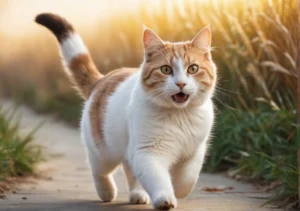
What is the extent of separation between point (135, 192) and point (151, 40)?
1.03 metres

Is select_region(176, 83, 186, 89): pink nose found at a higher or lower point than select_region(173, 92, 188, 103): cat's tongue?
higher

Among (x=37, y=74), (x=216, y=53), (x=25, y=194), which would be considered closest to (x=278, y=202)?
(x=25, y=194)

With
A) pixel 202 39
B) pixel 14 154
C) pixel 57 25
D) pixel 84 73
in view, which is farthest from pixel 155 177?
pixel 14 154

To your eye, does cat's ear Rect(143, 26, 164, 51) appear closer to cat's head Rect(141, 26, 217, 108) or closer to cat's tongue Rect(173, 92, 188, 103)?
cat's head Rect(141, 26, 217, 108)

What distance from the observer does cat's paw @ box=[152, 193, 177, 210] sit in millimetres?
3396

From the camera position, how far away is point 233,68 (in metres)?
6.67

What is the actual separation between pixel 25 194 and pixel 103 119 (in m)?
0.78

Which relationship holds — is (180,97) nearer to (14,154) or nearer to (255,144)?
(255,144)

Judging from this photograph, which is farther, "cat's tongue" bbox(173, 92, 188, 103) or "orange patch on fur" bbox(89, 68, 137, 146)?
"orange patch on fur" bbox(89, 68, 137, 146)

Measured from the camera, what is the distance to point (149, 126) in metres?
3.76

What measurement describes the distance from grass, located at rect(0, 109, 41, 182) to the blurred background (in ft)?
5.11

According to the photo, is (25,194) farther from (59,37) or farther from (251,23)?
(251,23)

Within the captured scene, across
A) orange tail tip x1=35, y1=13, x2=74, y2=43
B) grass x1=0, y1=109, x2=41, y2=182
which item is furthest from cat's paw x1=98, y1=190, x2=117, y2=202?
orange tail tip x1=35, y1=13, x2=74, y2=43

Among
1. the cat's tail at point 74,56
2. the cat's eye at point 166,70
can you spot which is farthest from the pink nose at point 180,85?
the cat's tail at point 74,56
